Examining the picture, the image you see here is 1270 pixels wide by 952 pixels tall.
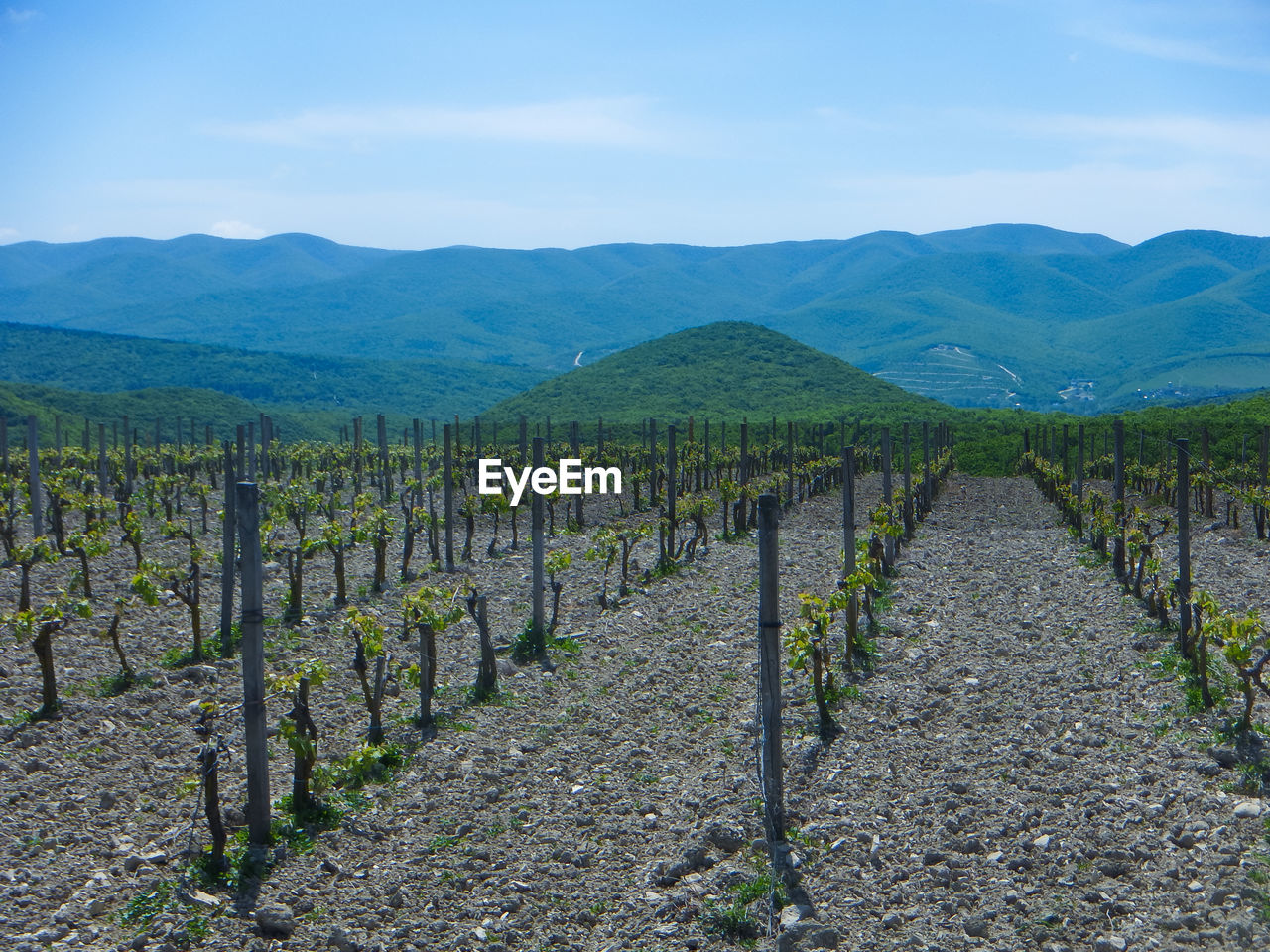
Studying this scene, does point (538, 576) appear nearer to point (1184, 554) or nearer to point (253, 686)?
point (253, 686)

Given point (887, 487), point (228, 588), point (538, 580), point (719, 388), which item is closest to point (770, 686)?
point (538, 580)

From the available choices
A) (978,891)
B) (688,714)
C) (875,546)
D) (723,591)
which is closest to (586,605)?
(723,591)

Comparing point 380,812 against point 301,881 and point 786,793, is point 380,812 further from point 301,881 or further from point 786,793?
point 786,793

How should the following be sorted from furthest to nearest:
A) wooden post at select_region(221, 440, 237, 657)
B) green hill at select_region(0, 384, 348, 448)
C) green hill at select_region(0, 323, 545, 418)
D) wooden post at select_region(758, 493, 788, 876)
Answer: green hill at select_region(0, 323, 545, 418), green hill at select_region(0, 384, 348, 448), wooden post at select_region(221, 440, 237, 657), wooden post at select_region(758, 493, 788, 876)

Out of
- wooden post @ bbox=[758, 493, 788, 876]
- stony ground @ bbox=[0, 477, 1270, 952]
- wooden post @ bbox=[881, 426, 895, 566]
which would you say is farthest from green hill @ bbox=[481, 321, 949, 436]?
wooden post @ bbox=[758, 493, 788, 876]

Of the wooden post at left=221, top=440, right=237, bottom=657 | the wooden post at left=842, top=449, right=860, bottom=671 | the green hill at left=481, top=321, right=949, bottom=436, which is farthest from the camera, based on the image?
the green hill at left=481, top=321, right=949, bottom=436

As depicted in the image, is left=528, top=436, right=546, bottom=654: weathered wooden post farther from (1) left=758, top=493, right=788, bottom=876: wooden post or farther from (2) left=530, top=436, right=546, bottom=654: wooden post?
(1) left=758, top=493, right=788, bottom=876: wooden post
